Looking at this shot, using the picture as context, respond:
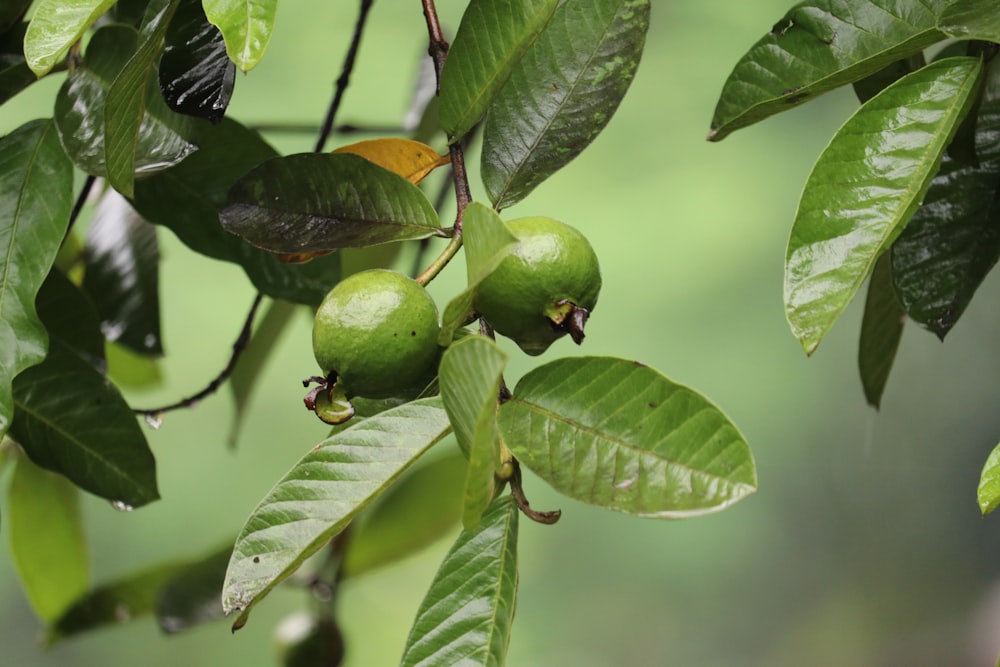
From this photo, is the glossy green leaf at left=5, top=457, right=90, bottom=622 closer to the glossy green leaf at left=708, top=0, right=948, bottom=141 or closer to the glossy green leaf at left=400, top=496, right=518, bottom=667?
the glossy green leaf at left=400, top=496, right=518, bottom=667

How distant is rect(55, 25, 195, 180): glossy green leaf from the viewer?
59 centimetres

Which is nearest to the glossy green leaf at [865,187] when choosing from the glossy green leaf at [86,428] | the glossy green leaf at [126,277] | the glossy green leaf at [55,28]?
the glossy green leaf at [55,28]

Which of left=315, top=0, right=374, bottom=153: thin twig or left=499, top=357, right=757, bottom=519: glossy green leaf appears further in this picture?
left=315, top=0, right=374, bottom=153: thin twig

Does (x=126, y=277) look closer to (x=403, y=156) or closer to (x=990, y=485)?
(x=403, y=156)

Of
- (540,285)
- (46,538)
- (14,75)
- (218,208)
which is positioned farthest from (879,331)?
(46,538)

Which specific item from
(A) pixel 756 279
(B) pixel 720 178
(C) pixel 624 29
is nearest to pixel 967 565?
(A) pixel 756 279

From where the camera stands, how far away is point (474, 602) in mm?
466

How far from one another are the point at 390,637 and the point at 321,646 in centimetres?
142

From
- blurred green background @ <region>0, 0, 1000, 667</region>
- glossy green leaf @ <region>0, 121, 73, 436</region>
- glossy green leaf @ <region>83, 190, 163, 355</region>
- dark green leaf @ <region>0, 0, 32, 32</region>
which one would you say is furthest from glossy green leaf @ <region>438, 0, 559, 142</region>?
blurred green background @ <region>0, 0, 1000, 667</region>

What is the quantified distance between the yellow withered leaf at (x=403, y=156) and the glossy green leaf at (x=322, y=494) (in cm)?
20

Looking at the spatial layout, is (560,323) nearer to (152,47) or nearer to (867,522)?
(152,47)

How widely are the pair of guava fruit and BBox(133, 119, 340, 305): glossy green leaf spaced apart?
239mm

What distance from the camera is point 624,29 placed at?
55 cm

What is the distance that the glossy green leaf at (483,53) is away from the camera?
499mm
